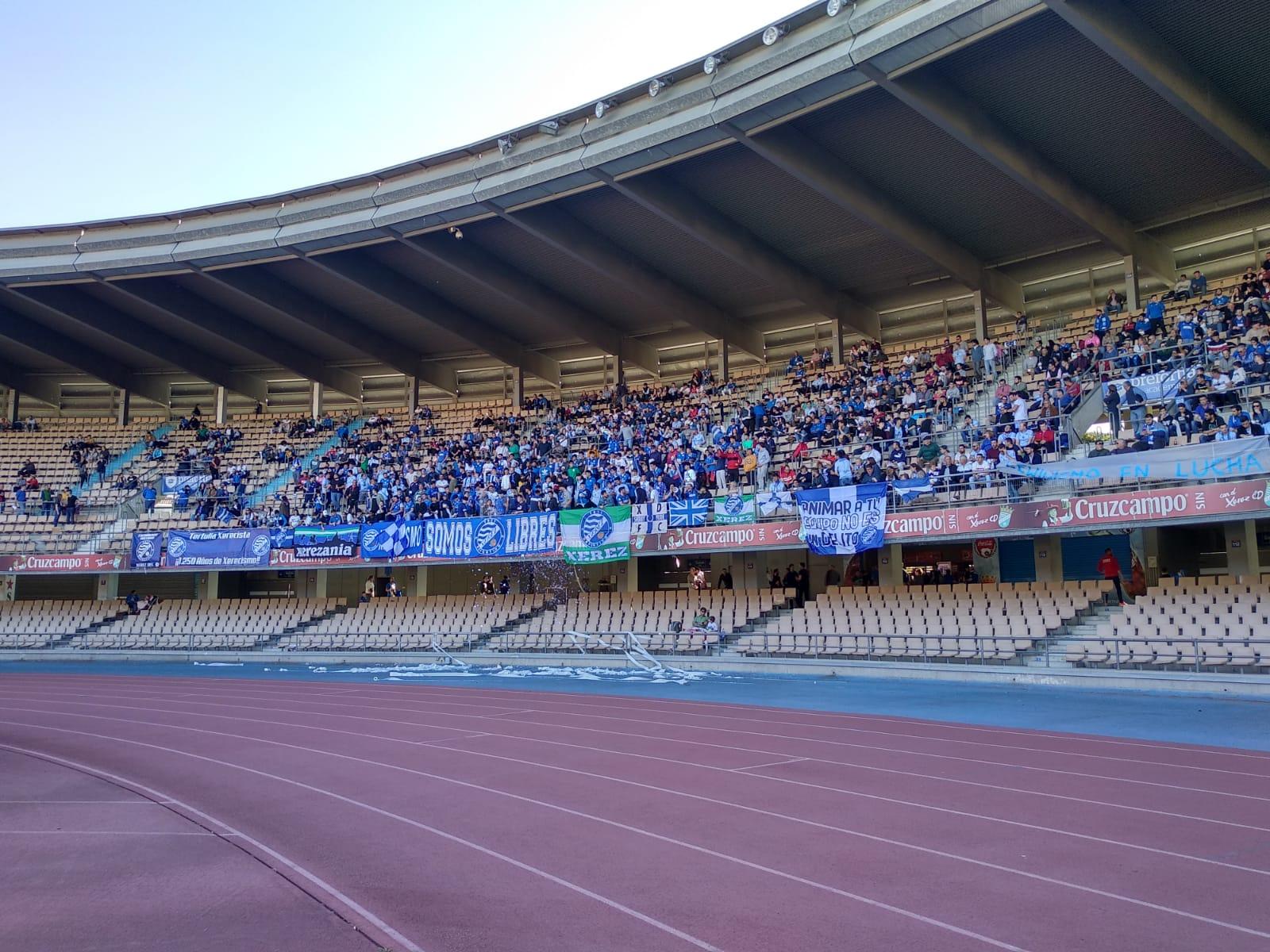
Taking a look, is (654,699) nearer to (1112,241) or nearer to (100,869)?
(100,869)

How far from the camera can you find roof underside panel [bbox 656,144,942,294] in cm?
2550

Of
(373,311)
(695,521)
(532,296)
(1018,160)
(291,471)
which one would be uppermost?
(373,311)

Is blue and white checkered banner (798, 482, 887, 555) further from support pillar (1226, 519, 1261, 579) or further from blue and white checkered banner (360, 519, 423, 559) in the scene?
blue and white checkered banner (360, 519, 423, 559)

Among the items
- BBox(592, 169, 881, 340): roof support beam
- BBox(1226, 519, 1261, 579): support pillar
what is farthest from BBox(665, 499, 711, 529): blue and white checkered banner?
BBox(1226, 519, 1261, 579): support pillar

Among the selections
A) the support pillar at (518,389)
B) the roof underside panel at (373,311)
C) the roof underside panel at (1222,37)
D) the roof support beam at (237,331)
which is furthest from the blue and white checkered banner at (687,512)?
the roof support beam at (237,331)

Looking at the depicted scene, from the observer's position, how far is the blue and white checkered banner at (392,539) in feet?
97.5

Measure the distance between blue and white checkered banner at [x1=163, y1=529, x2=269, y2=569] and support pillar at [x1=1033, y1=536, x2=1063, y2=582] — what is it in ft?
75.0

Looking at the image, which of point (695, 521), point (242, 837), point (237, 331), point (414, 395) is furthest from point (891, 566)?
point (237, 331)

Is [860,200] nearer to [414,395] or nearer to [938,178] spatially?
[938,178]

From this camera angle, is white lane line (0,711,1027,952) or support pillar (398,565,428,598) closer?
white lane line (0,711,1027,952)

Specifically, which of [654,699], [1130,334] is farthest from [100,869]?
[1130,334]

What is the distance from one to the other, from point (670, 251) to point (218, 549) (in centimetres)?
1730

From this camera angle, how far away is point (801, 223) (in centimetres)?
2791

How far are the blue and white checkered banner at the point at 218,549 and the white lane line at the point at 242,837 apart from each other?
1866cm
